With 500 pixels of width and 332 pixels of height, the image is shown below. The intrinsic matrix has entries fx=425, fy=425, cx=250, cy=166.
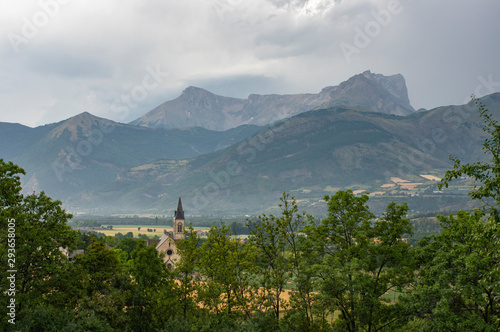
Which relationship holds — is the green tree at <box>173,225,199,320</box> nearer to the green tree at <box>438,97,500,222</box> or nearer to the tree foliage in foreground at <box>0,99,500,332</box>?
the tree foliage in foreground at <box>0,99,500,332</box>

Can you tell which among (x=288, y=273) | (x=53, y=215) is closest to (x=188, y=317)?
(x=288, y=273)

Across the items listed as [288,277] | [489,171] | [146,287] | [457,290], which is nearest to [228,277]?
[288,277]

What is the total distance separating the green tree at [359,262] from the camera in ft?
95.5

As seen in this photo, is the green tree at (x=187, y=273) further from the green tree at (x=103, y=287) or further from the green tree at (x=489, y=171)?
the green tree at (x=489, y=171)

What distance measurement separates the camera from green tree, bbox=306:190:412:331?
29109 millimetres

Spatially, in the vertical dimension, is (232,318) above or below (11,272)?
below

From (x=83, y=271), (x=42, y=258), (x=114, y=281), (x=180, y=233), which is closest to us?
(x=42, y=258)

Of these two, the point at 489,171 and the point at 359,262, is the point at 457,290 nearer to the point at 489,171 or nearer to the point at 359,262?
the point at 359,262

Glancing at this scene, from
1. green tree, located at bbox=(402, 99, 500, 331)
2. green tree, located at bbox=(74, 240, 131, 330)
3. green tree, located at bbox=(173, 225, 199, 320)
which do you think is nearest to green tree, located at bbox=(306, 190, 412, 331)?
green tree, located at bbox=(402, 99, 500, 331)

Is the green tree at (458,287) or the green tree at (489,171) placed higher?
the green tree at (489,171)

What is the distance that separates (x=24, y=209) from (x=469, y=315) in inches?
1351

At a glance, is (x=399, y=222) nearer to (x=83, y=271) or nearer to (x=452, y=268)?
(x=452, y=268)

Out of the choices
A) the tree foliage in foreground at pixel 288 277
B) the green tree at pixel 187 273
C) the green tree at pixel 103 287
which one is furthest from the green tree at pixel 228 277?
the green tree at pixel 103 287

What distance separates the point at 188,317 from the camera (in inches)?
1543
